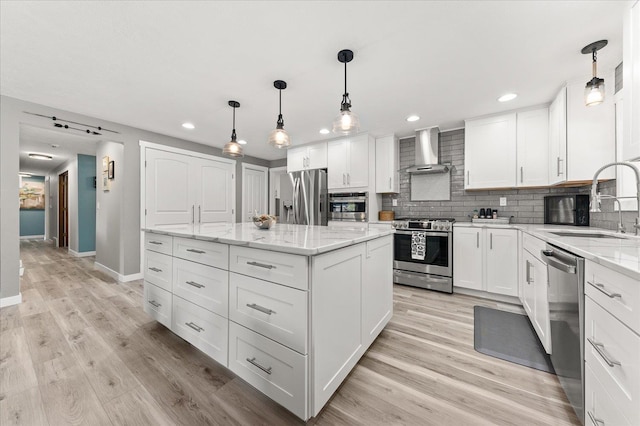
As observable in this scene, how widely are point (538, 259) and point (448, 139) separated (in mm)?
2463

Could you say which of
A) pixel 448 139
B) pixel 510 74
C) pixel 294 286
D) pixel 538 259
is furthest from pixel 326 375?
pixel 448 139

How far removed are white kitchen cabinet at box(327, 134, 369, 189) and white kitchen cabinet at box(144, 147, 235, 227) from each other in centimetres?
228

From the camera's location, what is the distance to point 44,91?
2.69m

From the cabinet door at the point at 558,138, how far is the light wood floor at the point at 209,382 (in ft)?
6.11

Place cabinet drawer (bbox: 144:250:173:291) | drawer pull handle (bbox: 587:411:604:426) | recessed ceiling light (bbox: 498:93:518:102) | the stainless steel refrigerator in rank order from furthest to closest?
the stainless steel refrigerator → recessed ceiling light (bbox: 498:93:518:102) → cabinet drawer (bbox: 144:250:173:291) → drawer pull handle (bbox: 587:411:604:426)

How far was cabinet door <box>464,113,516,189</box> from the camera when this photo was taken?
10.3 ft

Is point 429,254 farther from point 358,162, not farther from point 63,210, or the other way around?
point 63,210

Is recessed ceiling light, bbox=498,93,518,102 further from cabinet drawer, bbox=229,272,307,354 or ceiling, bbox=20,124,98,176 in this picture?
ceiling, bbox=20,124,98,176

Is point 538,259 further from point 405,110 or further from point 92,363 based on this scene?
point 92,363

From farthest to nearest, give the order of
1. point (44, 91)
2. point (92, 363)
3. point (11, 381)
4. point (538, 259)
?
point (44, 91) < point (538, 259) < point (92, 363) < point (11, 381)

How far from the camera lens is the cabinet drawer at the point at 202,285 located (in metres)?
1.55

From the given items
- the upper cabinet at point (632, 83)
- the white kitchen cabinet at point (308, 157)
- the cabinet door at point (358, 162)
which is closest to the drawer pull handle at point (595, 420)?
the upper cabinet at point (632, 83)

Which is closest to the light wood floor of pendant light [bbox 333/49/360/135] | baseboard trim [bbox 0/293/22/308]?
baseboard trim [bbox 0/293/22/308]

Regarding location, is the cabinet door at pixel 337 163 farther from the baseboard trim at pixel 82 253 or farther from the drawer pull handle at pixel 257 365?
the baseboard trim at pixel 82 253
